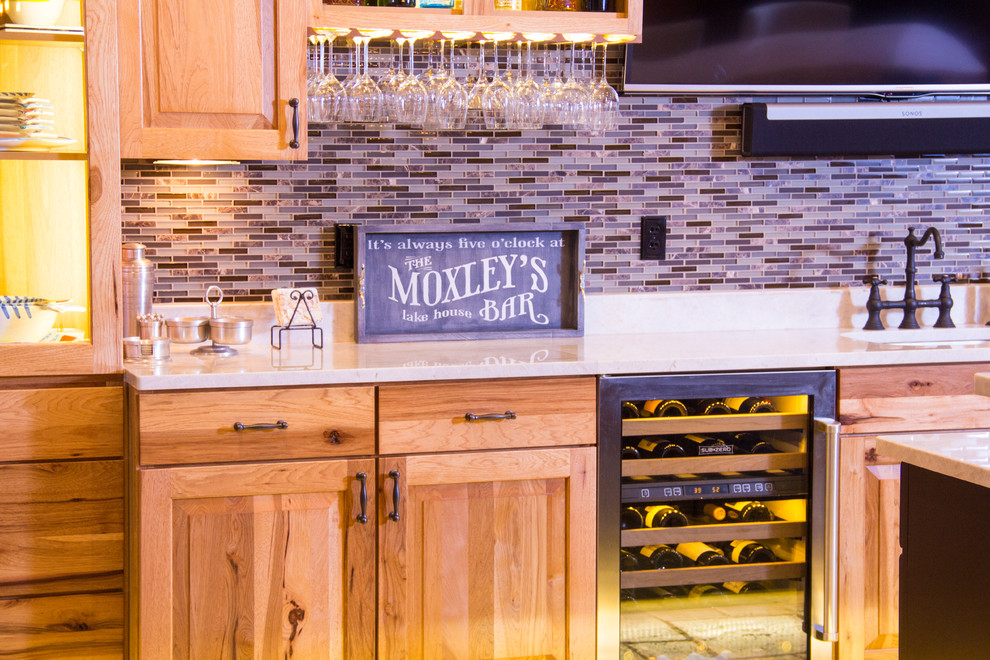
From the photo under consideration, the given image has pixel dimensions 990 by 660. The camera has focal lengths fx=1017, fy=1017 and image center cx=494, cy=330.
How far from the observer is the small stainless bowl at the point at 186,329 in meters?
2.64

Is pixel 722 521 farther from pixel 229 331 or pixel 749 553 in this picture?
pixel 229 331

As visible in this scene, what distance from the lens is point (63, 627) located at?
2.48 metres

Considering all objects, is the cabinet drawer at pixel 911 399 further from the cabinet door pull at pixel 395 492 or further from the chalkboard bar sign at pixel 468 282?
the cabinet door pull at pixel 395 492

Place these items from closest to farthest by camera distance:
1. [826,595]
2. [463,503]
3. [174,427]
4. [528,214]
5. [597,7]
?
[174,427] < [463,503] < [826,595] < [597,7] < [528,214]

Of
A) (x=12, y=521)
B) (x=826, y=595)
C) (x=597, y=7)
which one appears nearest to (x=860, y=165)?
(x=597, y=7)

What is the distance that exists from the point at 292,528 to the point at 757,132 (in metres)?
1.82

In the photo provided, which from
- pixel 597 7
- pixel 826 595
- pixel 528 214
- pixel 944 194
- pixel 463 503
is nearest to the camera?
pixel 463 503

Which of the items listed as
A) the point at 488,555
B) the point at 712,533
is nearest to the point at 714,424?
the point at 712,533

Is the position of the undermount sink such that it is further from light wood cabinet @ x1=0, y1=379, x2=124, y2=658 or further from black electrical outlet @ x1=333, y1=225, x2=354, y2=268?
light wood cabinet @ x1=0, y1=379, x2=124, y2=658

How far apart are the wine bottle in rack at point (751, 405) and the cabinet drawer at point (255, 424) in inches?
38.1

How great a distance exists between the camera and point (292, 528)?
2393 millimetres

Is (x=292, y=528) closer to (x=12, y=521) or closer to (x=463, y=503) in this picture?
(x=463, y=503)

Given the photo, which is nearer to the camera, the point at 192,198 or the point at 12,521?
the point at 12,521

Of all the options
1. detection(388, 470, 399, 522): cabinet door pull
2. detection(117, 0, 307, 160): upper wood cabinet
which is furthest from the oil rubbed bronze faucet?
detection(117, 0, 307, 160): upper wood cabinet
